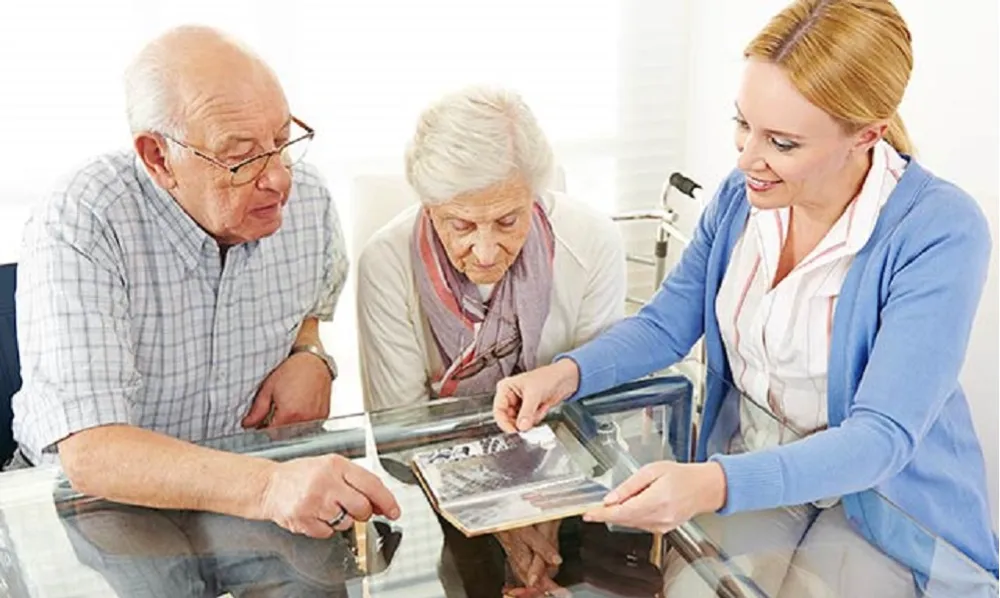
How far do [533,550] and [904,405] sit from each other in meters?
0.52

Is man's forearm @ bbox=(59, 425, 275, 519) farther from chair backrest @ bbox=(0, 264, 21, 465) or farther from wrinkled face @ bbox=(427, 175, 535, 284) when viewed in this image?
wrinkled face @ bbox=(427, 175, 535, 284)

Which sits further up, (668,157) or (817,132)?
(817,132)

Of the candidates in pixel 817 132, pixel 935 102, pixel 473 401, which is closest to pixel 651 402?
pixel 473 401

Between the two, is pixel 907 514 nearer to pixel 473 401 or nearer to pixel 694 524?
pixel 694 524

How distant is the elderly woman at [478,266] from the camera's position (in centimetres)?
155

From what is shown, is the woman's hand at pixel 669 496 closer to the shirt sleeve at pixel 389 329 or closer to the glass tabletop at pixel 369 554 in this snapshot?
the glass tabletop at pixel 369 554

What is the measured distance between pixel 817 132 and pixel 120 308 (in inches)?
39.2

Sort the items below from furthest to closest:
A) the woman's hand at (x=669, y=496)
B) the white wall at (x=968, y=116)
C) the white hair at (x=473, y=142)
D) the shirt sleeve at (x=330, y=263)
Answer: the white wall at (x=968, y=116) < the shirt sleeve at (x=330, y=263) < the white hair at (x=473, y=142) < the woman's hand at (x=669, y=496)

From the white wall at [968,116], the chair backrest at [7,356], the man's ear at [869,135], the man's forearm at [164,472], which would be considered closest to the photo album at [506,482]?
the man's forearm at [164,472]

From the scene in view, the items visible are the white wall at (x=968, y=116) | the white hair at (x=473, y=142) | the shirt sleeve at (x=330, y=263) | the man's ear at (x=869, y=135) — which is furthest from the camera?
the white wall at (x=968, y=116)

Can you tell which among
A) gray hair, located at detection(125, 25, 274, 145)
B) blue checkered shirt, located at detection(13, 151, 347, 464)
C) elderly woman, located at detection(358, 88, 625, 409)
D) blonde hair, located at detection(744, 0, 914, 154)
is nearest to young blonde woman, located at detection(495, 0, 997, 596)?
blonde hair, located at detection(744, 0, 914, 154)

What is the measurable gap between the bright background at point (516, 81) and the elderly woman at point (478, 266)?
44 cm

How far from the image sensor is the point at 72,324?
4.47 feet

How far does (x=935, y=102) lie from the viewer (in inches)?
79.4
